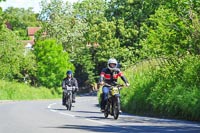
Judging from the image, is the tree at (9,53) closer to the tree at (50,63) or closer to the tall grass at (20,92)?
the tall grass at (20,92)

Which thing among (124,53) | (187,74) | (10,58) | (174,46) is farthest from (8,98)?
(187,74)

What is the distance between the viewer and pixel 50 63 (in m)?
80.7

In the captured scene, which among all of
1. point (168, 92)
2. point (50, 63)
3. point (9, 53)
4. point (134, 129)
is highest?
point (9, 53)

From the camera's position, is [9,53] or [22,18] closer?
[9,53]

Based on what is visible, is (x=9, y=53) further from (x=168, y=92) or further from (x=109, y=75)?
(x=109, y=75)

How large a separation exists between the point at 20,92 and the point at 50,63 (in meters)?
18.9

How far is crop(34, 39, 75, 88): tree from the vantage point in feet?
262

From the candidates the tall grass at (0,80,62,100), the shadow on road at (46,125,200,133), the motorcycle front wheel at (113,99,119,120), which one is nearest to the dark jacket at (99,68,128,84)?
the motorcycle front wheel at (113,99,119,120)

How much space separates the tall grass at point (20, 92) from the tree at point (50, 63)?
4424mm

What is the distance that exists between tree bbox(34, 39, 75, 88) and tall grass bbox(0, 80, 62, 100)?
4.42 meters

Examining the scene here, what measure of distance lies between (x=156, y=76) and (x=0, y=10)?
88.0 ft

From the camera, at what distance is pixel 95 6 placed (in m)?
93.7

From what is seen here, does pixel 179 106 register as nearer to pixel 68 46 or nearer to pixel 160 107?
pixel 160 107

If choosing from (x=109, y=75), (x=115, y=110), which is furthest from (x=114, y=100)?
(x=109, y=75)
